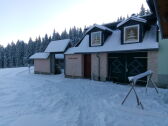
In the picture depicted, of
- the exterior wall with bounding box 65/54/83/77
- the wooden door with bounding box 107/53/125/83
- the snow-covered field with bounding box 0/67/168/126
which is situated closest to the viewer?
the snow-covered field with bounding box 0/67/168/126

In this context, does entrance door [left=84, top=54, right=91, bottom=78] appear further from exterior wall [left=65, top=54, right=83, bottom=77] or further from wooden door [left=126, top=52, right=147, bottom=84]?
wooden door [left=126, top=52, right=147, bottom=84]

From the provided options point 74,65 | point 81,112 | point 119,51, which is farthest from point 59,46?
point 81,112

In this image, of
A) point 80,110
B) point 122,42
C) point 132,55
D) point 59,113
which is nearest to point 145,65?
point 132,55

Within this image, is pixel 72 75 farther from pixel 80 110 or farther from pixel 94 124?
pixel 94 124

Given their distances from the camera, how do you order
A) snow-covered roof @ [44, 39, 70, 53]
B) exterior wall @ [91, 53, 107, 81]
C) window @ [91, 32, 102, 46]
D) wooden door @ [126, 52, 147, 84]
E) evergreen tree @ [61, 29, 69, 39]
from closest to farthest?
wooden door @ [126, 52, 147, 84], exterior wall @ [91, 53, 107, 81], window @ [91, 32, 102, 46], snow-covered roof @ [44, 39, 70, 53], evergreen tree @ [61, 29, 69, 39]

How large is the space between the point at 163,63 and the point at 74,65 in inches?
347

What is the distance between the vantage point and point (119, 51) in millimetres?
12164

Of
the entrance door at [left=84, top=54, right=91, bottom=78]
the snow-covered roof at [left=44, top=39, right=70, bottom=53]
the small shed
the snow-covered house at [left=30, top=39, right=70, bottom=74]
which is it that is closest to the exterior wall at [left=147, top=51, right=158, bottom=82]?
the entrance door at [left=84, top=54, right=91, bottom=78]

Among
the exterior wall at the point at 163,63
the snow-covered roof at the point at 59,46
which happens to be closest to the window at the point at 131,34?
the exterior wall at the point at 163,63

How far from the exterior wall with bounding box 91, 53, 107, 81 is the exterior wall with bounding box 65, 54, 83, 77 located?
1678mm

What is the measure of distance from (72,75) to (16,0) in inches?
350

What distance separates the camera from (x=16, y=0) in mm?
13664

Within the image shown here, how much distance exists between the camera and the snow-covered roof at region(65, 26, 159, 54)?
432 inches

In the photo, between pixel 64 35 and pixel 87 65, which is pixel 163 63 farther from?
pixel 64 35
